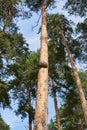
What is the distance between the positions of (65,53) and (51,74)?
262cm

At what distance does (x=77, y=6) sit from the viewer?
1872 cm

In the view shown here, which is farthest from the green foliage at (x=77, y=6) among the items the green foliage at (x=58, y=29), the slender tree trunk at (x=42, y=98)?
the slender tree trunk at (x=42, y=98)

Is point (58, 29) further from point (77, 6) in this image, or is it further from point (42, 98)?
point (42, 98)

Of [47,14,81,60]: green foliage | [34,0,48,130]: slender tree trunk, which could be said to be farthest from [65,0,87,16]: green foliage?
[34,0,48,130]: slender tree trunk

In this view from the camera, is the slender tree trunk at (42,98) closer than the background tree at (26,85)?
Yes

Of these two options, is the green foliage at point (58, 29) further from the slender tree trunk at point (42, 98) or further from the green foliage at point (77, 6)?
the slender tree trunk at point (42, 98)

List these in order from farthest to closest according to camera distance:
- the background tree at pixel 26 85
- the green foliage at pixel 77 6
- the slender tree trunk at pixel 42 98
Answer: the background tree at pixel 26 85, the green foliage at pixel 77 6, the slender tree trunk at pixel 42 98

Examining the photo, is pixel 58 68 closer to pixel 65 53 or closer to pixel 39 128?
pixel 65 53

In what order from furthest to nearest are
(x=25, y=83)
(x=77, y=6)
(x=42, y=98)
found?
(x=25, y=83) → (x=77, y=6) → (x=42, y=98)

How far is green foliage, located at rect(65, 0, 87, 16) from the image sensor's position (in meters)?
18.4

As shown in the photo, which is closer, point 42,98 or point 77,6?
point 42,98

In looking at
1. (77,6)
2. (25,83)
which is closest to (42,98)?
(77,6)

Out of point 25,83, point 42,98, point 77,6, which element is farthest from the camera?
point 25,83

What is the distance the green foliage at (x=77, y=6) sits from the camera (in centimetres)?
1838
